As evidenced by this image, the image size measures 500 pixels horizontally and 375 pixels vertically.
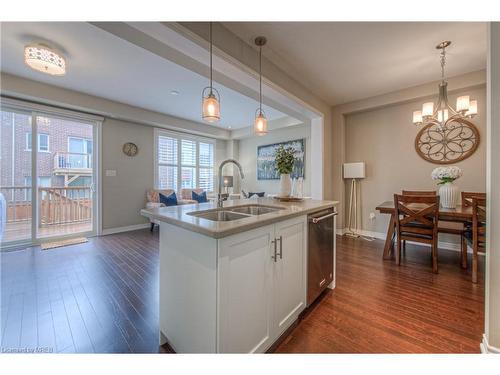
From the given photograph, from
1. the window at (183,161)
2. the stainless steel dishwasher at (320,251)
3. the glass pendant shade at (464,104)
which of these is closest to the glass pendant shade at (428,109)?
the glass pendant shade at (464,104)

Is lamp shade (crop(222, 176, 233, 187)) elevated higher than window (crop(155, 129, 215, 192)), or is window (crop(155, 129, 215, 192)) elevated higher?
window (crop(155, 129, 215, 192))

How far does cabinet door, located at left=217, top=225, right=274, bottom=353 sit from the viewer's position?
0.99 metres

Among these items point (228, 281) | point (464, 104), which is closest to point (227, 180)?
point (464, 104)

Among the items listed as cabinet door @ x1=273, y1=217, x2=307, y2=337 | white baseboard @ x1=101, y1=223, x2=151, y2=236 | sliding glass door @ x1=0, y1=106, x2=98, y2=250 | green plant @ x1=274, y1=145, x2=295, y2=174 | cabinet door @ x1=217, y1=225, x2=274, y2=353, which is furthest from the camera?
white baseboard @ x1=101, y1=223, x2=151, y2=236

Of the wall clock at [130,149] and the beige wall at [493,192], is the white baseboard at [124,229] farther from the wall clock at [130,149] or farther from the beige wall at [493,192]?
the beige wall at [493,192]

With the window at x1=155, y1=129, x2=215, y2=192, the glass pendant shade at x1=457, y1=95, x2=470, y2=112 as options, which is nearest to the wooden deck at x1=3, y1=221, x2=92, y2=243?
the window at x1=155, y1=129, x2=215, y2=192

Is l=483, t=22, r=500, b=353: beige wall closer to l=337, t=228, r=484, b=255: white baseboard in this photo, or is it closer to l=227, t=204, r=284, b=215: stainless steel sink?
l=227, t=204, r=284, b=215: stainless steel sink

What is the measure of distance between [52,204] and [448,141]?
746 cm

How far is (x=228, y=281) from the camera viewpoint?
100cm

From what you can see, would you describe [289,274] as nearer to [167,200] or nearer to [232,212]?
[232,212]

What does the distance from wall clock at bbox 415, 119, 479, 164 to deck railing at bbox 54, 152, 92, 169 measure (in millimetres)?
6213

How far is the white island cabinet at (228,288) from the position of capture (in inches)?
39.1

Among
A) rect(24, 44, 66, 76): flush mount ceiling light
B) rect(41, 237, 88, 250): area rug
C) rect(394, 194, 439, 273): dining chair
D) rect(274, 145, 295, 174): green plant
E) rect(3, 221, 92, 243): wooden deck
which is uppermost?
rect(24, 44, 66, 76): flush mount ceiling light
